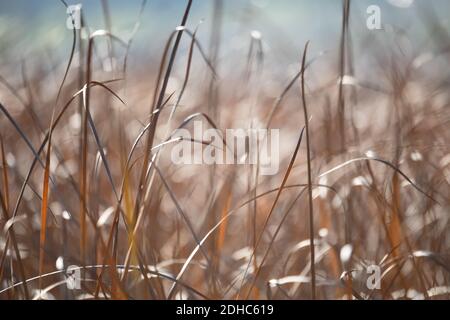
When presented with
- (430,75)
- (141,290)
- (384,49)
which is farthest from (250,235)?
(430,75)

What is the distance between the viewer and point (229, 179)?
3.48ft

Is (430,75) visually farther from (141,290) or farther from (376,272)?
(141,290)

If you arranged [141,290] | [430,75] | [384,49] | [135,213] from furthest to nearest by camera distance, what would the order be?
[430,75]
[384,49]
[141,290]
[135,213]

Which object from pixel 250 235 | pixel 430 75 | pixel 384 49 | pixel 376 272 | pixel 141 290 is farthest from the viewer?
pixel 430 75

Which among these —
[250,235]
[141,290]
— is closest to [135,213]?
[141,290]

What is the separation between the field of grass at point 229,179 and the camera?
2.76 feet

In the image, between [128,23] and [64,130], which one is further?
[64,130]

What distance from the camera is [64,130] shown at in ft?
4.78

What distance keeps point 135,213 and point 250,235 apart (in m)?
0.42

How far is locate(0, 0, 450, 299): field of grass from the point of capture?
840 mm

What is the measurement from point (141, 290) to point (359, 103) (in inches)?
33.7

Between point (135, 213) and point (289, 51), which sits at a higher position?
point (289, 51)
